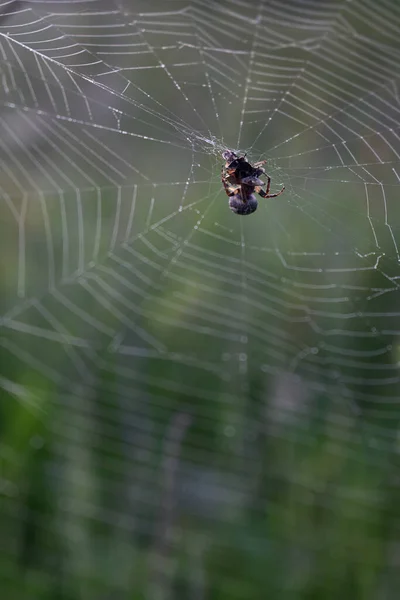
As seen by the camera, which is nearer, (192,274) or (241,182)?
(241,182)

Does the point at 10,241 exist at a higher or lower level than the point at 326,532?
higher

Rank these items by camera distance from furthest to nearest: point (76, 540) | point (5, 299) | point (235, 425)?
1. point (5, 299)
2. point (235, 425)
3. point (76, 540)

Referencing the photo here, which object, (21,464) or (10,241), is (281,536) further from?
(10,241)

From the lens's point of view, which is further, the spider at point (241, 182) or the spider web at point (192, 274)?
the spider at point (241, 182)

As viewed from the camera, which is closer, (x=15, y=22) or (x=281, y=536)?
(x=281, y=536)

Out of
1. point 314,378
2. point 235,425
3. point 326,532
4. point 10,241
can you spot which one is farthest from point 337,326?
point 10,241

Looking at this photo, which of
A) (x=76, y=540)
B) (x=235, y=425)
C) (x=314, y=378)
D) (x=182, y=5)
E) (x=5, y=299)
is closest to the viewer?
(x=76, y=540)

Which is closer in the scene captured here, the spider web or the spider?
the spider web

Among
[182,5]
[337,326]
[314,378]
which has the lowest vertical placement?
[314,378]
